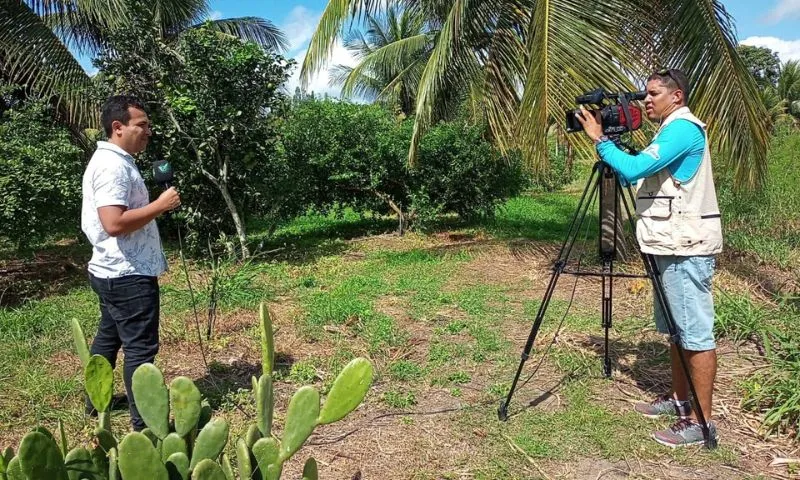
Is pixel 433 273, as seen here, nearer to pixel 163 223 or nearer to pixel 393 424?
pixel 393 424

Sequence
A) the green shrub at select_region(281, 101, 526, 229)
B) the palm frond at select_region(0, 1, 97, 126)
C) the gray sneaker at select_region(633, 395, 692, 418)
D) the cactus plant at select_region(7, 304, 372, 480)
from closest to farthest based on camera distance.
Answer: the cactus plant at select_region(7, 304, 372, 480), the gray sneaker at select_region(633, 395, 692, 418), the palm frond at select_region(0, 1, 97, 126), the green shrub at select_region(281, 101, 526, 229)

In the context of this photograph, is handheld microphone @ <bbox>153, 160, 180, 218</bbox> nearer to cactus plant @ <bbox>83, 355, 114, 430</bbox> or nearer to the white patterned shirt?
the white patterned shirt

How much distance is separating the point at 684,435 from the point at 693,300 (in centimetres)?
68

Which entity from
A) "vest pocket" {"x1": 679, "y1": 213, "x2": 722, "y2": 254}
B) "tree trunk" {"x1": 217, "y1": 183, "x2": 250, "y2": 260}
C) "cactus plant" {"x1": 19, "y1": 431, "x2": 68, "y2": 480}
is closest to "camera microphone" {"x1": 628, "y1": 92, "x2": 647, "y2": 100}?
"vest pocket" {"x1": 679, "y1": 213, "x2": 722, "y2": 254}

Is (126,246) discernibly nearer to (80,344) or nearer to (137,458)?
(80,344)

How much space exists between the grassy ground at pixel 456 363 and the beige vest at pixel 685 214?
1001 mm

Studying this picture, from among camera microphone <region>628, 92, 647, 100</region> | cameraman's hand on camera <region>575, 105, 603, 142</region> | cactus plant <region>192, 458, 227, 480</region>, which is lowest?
cactus plant <region>192, 458, 227, 480</region>

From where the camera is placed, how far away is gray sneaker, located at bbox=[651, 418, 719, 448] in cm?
276

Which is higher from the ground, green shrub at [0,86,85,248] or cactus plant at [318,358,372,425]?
green shrub at [0,86,85,248]

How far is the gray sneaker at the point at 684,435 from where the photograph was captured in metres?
2.76

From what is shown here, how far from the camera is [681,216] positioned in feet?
8.71

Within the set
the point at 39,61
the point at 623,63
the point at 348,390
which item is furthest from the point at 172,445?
the point at 39,61

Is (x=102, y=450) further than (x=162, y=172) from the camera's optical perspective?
No

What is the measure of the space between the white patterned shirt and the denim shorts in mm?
2535
